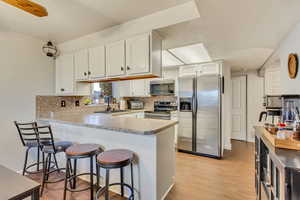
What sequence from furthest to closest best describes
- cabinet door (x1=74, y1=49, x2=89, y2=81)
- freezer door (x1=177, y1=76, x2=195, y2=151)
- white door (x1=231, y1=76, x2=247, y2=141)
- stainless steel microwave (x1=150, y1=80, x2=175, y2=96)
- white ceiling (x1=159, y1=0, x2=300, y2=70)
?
white door (x1=231, y1=76, x2=247, y2=141) → stainless steel microwave (x1=150, y1=80, x2=175, y2=96) → freezer door (x1=177, y1=76, x2=195, y2=151) → cabinet door (x1=74, y1=49, x2=89, y2=81) → white ceiling (x1=159, y1=0, x2=300, y2=70)

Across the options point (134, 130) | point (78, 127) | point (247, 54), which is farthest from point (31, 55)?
point (247, 54)

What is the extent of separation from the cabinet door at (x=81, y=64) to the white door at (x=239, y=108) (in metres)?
4.34

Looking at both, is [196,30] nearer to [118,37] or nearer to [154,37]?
[154,37]

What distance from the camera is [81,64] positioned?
2750 millimetres

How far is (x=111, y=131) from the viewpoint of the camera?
2.03 meters

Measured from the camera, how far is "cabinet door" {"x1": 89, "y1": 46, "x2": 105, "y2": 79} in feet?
8.13

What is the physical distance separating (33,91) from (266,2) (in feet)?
11.6

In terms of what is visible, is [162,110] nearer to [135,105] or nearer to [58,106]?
[135,105]

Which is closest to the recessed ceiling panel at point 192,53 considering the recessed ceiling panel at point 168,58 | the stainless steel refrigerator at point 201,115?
the recessed ceiling panel at point 168,58

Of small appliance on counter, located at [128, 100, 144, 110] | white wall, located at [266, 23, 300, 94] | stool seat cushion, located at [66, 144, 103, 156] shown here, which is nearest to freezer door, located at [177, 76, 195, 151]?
small appliance on counter, located at [128, 100, 144, 110]

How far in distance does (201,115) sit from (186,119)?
14.7 inches

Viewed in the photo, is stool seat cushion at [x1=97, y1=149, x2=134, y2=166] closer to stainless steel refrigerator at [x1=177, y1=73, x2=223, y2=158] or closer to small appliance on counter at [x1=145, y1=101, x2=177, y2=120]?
stainless steel refrigerator at [x1=177, y1=73, x2=223, y2=158]

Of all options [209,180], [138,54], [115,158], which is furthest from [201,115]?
[115,158]

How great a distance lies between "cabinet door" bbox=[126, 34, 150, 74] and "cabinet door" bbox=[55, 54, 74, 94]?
1.35 m
